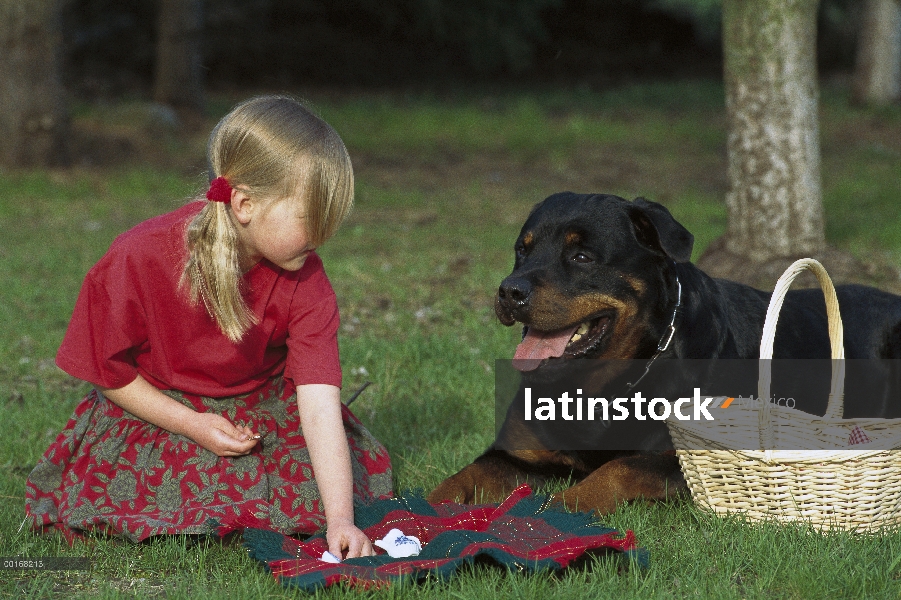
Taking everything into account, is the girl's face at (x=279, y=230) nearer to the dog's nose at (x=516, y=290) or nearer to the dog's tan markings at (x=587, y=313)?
the dog's nose at (x=516, y=290)

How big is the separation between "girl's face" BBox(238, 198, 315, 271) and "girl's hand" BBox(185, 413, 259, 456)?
59 cm

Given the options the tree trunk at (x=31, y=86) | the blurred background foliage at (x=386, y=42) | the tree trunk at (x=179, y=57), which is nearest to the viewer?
the tree trunk at (x=31, y=86)

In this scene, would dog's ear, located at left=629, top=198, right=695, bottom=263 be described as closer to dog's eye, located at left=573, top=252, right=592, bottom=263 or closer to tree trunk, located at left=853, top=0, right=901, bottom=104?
dog's eye, located at left=573, top=252, right=592, bottom=263

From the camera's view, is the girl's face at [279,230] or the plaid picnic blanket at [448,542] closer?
the plaid picnic blanket at [448,542]

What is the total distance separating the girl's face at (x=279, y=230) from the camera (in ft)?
9.88

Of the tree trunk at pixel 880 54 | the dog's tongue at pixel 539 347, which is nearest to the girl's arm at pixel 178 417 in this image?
the dog's tongue at pixel 539 347

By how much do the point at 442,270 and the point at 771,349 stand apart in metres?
4.38

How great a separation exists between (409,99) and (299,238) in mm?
17604

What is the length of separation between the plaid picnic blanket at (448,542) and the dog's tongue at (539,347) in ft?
1.51

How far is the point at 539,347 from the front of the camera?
360cm

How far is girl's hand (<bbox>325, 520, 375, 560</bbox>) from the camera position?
9.44ft

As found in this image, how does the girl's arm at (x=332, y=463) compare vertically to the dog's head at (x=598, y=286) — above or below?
below

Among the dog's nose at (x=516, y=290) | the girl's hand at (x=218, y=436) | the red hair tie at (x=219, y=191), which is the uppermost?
the red hair tie at (x=219, y=191)

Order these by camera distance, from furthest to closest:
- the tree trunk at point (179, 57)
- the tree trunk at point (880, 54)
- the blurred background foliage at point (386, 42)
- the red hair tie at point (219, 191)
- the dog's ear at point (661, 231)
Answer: the blurred background foliage at point (386, 42) < the tree trunk at point (880, 54) < the tree trunk at point (179, 57) < the dog's ear at point (661, 231) < the red hair tie at point (219, 191)
